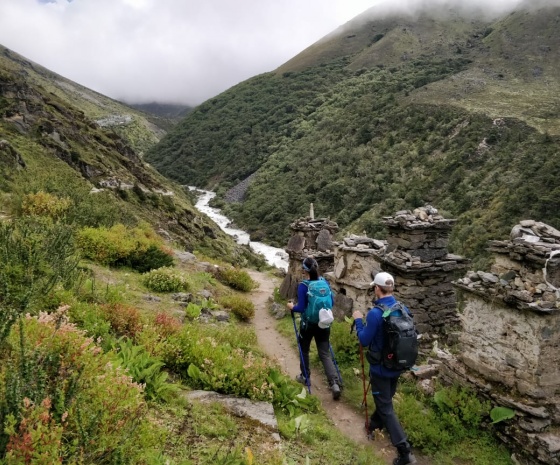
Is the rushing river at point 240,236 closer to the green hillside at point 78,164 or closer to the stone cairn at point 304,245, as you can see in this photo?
the green hillside at point 78,164

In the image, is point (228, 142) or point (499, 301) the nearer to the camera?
point (499, 301)

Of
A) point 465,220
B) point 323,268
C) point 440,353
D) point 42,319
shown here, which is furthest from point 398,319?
point 465,220

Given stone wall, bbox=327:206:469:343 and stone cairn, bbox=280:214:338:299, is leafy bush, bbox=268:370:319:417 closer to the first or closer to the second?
stone wall, bbox=327:206:469:343

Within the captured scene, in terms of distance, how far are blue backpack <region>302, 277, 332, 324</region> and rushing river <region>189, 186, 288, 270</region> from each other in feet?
85.9

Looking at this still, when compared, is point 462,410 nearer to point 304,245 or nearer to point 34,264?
point 34,264

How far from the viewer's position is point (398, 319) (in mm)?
4898

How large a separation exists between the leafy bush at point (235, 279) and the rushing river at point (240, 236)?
654 inches

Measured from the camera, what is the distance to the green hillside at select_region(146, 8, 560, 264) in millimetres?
39562

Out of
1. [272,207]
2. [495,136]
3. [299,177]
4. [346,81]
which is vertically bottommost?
[272,207]

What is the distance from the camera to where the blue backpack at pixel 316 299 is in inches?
251

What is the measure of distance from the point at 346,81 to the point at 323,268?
325ft

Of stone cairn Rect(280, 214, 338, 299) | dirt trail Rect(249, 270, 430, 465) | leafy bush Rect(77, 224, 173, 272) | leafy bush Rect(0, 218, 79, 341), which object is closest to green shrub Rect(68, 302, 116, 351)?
leafy bush Rect(0, 218, 79, 341)

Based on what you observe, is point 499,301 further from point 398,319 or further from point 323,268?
point 323,268

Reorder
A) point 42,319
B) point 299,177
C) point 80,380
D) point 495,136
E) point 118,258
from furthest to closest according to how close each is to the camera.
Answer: point 299,177 < point 495,136 < point 118,258 < point 42,319 < point 80,380
